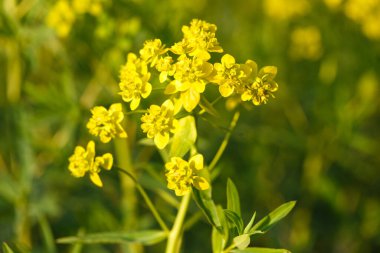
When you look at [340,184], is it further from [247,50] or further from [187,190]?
[187,190]

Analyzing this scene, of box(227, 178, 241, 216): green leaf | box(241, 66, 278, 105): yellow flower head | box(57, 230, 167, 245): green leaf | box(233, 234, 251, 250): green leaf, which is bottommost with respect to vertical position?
box(57, 230, 167, 245): green leaf

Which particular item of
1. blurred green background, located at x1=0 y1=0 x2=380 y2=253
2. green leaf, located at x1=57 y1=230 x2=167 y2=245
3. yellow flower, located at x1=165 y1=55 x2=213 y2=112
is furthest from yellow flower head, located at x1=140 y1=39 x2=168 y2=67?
blurred green background, located at x1=0 y1=0 x2=380 y2=253

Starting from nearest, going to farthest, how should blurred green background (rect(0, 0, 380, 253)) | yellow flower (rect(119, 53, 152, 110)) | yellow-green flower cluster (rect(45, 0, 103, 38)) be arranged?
1. yellow flower (rect(119, 53, 152, 110))
2. yellow-green flower cluster (rect(45, 0, 103, 38))
3. blurred green background (rect(0, 0, 380, 253))

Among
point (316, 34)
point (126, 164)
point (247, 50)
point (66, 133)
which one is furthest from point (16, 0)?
point (316, 34)

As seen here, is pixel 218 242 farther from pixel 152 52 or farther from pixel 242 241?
pixel 152 52

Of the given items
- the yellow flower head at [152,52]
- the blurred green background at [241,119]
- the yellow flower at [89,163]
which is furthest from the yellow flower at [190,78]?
the blurred green background at [241,119]

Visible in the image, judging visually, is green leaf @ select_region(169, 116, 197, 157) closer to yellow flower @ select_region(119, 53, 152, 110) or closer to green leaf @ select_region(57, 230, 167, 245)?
yellow flower @ select_region(119, 53, 152, 110)

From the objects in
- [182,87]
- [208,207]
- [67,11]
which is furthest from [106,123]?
[67,11]
